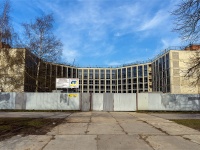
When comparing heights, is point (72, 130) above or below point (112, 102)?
below

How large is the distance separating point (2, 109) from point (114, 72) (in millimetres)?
84033

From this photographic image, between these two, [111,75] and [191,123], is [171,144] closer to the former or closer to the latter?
[191,123]

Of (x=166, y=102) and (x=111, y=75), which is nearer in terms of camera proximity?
(x=166, y=102)

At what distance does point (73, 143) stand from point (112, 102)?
1960 cm

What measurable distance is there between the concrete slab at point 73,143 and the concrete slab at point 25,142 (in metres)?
0.32

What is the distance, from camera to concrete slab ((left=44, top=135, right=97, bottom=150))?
24.8 feet

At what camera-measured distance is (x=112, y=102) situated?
27.7 metres

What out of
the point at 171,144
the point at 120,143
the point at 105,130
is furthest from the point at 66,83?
the point at 171,144

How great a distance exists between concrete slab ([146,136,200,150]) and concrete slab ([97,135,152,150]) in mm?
352

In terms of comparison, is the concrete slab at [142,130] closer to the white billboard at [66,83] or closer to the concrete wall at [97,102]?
the concrete wall at [97,102]

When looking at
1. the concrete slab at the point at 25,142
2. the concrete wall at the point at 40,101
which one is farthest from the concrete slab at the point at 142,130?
the concrete wall at the point at 40,101

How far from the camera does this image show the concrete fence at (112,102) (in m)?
27.4

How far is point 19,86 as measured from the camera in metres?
33.9

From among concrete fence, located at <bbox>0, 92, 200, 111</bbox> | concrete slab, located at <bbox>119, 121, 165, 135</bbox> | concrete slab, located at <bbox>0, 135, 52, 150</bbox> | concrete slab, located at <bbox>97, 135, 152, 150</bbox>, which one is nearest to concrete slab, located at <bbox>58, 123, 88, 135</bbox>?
concrete slab, located at <bbox>0, 135, 52, 150</bbox>
